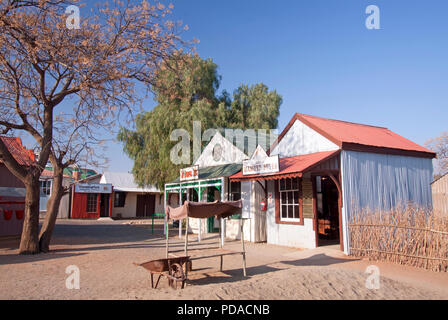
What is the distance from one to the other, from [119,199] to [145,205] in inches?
119

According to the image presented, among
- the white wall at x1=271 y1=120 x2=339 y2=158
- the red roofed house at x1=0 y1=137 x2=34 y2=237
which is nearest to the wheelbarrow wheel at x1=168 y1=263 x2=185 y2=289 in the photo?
the white wall at x1=271 y1=120 x2=339 y2=158

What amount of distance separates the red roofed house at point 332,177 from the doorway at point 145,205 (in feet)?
82.6

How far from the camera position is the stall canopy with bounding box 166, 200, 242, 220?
757cm

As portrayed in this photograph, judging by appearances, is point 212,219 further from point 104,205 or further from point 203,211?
point 104,205

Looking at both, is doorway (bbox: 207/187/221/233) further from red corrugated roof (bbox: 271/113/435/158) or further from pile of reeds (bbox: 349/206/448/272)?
pile of reeds (bbox: 349/206/448/272)

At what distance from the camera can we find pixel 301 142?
1279 centimetres

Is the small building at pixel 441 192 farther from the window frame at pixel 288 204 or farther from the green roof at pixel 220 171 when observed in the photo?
the green roof at pixel 220 171

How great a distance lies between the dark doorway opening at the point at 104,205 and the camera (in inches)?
1328

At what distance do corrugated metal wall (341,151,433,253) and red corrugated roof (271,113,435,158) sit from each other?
240 millimetres

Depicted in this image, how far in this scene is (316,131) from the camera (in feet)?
39.2

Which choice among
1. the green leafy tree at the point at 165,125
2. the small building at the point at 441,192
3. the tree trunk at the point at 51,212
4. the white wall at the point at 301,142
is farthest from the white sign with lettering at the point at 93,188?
the small building at the point at 441,192

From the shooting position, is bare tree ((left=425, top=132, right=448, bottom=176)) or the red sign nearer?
the red sign

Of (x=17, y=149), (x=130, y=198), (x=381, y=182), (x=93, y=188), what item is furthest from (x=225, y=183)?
(x=130, y=198)
